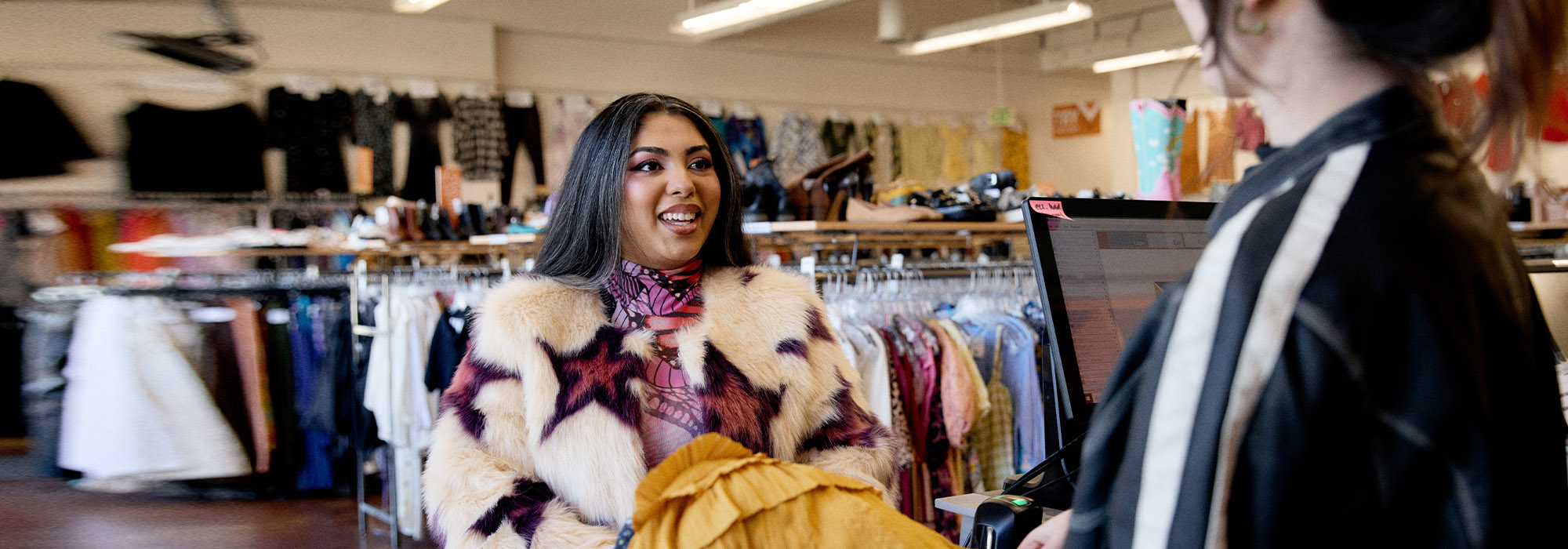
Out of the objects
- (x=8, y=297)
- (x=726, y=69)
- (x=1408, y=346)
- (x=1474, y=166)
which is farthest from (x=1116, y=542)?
(x=726, y=69)

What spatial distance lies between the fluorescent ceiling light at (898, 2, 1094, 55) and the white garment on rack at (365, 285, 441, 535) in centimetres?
516

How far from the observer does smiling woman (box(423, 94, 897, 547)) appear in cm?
157

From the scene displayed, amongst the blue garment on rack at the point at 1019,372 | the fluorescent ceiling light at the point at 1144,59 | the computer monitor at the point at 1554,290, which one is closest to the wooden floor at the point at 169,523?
the blue garment on rack at the point at 1019,372

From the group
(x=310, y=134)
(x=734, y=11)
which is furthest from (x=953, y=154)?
(x=310, y=134)

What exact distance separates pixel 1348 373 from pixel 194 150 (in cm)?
876

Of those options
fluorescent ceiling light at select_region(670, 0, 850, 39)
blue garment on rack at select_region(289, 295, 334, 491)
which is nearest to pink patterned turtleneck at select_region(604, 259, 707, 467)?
blue garment on rack at select_region(289, 295, 334, 491)

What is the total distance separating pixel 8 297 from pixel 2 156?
1056 millimetres

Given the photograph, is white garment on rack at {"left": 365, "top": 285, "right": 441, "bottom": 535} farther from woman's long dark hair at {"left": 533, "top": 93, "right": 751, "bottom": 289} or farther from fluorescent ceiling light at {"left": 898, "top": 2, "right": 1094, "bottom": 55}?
fluorescent ceiling light at {"left": 898, "top": 2, "right": 1094, "bottom": 55}

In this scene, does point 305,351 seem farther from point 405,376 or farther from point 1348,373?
point 1348,373

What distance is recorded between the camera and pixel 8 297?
7031 mm

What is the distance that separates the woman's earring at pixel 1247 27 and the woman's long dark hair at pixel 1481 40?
4 centimetres

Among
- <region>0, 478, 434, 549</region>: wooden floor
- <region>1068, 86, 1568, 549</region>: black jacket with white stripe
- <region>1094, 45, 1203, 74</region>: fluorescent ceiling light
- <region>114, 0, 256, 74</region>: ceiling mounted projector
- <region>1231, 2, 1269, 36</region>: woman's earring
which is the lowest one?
<region>0, 478, 434, 549</region>: wooden floor

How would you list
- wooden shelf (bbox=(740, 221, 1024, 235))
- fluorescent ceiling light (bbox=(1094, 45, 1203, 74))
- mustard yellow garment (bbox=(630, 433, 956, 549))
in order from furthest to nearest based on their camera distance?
fluorescent ceiling light (bbox=(1094, 45, 1203, 74)) → wooden shelf (bbox=(740, 221, 1024, 235)) → mustard yellow garment (bbox=(630, 433, 956, 549))

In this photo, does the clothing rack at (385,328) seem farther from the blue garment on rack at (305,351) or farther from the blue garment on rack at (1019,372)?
the blue garment on rack at (1019,372)
